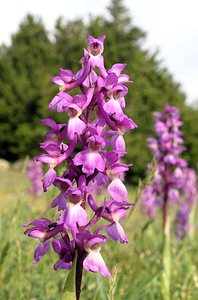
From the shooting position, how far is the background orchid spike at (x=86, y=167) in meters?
1.57

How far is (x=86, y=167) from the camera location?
5.09 ft

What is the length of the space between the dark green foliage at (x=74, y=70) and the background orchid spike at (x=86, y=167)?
83.1 feet

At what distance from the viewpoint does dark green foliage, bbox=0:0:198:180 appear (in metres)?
28.5

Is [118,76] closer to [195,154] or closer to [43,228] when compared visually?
[43,228]

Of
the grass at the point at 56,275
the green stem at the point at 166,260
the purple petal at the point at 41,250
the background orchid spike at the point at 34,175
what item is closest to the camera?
the purple petal at the point at 41,250

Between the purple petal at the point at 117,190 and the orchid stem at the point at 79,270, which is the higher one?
the purple petal at the point at 117,190

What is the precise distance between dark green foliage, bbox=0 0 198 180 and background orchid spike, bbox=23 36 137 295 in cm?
2533

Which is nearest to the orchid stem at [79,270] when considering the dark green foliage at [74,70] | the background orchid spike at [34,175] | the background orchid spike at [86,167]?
the background orchid spike at [86,167]

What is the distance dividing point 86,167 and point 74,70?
2805 centimetres

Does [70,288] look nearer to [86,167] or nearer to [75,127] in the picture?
[86,167]

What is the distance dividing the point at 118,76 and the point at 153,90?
29411 millimetres

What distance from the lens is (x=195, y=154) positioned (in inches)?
1232

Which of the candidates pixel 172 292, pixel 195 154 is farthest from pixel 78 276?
pixel 195 154

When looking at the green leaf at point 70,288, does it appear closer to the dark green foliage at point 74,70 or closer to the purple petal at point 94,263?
the purple petal at point 94,263
